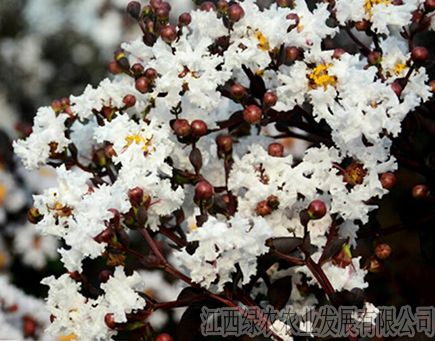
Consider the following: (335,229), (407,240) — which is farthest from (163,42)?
(407,240)

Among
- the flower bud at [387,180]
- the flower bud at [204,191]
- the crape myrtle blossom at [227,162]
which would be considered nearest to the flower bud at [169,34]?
the crape myrtle blossom at [227,162]

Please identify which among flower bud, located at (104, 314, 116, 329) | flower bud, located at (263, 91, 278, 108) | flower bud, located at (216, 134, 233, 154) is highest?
flower bud, located at (263, 91, 278, 108)

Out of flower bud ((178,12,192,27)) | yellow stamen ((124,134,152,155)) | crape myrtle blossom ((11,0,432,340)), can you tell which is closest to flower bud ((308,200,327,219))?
crape myrtle blossom ((11,0,432,340))

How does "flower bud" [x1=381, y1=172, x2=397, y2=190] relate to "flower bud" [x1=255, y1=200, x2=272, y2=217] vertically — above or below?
above

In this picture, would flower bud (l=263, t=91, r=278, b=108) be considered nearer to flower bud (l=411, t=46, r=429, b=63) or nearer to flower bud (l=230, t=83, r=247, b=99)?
flower bud (l=230, t=83, r=247, b=99)

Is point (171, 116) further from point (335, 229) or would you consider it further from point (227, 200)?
point (335, 229)

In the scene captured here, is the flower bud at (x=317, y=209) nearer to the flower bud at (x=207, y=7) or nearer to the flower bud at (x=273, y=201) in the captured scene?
the flower bud at (x=273, y=201)
